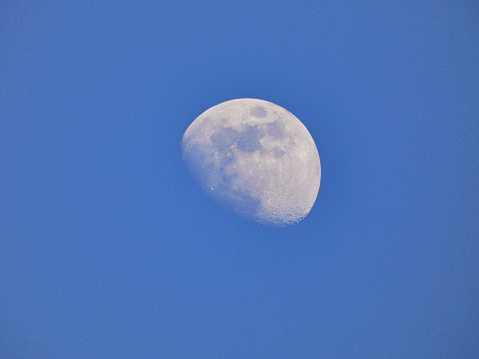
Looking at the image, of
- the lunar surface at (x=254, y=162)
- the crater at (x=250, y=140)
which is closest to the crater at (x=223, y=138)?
the lunar surface at (x=254, y=162)

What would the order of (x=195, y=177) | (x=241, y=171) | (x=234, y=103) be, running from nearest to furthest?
(x=241, y=171) → (x=195, y=177) → (x=234, y=103)

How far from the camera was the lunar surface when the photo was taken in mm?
8336

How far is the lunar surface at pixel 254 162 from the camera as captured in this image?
27.3ft

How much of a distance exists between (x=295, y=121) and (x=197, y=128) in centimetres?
280

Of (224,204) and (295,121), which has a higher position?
(295,121)

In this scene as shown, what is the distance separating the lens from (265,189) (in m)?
8.39

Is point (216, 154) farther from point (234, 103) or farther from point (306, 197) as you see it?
point (306, 197)

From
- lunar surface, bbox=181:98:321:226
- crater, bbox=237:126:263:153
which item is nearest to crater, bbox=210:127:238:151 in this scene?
lunar surface, bbox=181:98:321:226

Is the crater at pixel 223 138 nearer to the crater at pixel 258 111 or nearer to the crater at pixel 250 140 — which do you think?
the crater at pixel 250 140

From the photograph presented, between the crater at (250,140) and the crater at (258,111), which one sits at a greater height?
the crater at (258,111)

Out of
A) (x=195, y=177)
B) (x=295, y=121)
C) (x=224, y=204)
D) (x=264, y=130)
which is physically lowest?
(x=224, y=204)

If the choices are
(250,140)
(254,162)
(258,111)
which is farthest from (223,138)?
(258,111)

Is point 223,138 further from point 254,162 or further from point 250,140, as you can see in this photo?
point 254,162

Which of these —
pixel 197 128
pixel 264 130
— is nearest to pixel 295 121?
pixel 264 130
